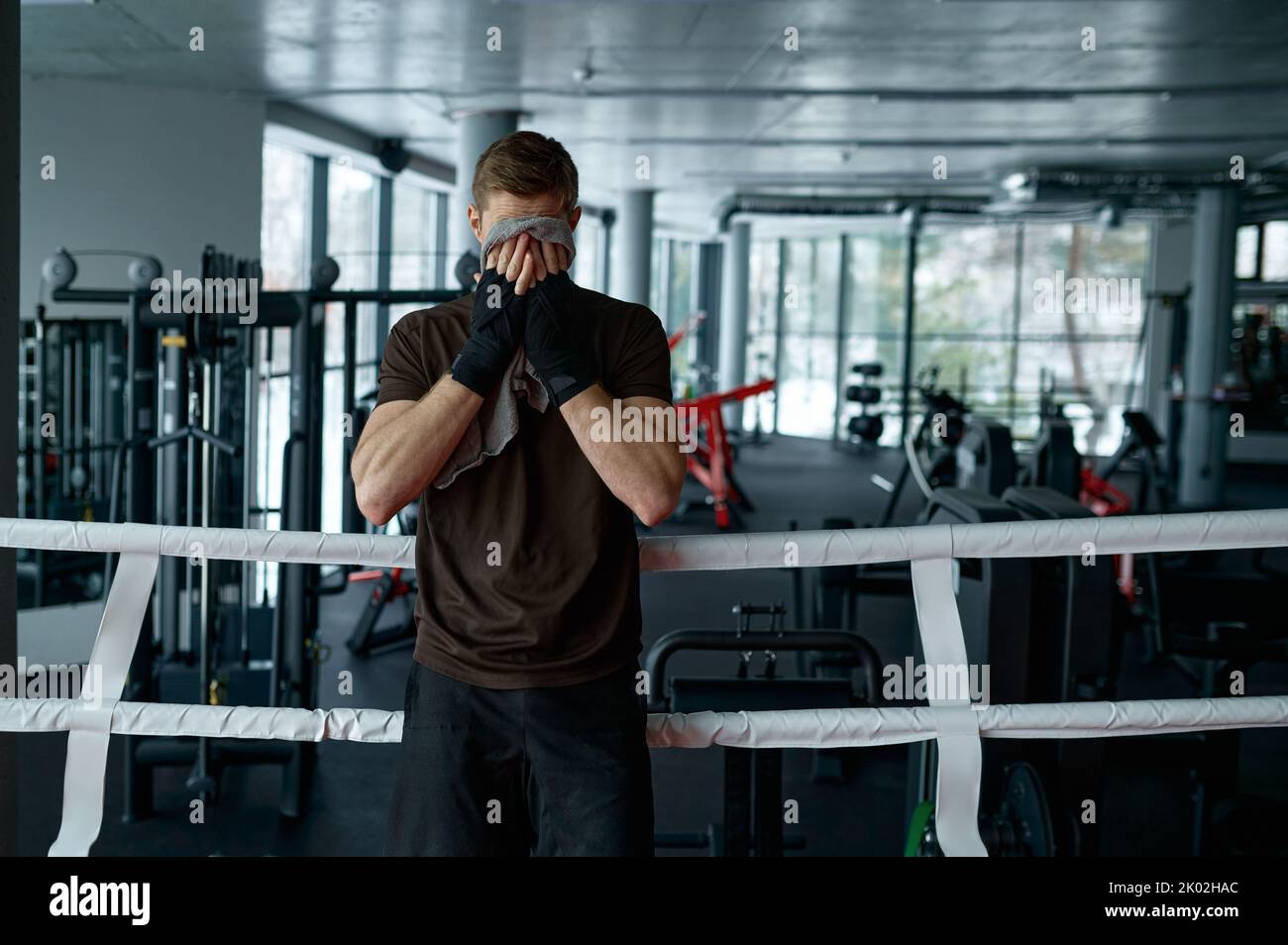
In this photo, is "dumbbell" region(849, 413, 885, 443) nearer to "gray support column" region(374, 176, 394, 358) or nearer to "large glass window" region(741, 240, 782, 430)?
"large glass window" region(741, 240, 782, 430)

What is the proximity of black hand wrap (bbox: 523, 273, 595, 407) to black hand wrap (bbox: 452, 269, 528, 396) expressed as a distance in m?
0.02

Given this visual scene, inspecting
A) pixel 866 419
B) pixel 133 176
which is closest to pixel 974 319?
pixel 866 419

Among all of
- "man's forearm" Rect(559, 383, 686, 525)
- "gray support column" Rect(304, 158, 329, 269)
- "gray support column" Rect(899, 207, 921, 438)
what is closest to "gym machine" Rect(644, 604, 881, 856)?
"man's forearm" Rect(559, 383, 686, 525)

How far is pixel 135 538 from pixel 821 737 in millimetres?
1016

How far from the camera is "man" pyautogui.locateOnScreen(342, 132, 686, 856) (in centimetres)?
150

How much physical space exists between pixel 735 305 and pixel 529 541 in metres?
14.4

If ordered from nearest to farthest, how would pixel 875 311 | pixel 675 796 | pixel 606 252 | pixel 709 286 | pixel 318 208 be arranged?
1. pixel 675 796
2. pixel 318 208
3. pixel 606 252
4. pixel 875 311
5. pixel 709 286

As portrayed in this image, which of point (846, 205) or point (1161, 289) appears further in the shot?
point (1161, 289)

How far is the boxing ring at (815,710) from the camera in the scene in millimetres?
1681

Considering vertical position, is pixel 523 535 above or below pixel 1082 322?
below

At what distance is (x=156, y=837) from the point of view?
359 centimetres

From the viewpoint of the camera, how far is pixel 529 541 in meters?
1.54

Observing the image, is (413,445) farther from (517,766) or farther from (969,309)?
(969,309)

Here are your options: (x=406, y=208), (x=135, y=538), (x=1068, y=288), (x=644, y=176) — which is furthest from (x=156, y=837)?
(x=1068, y=288)
